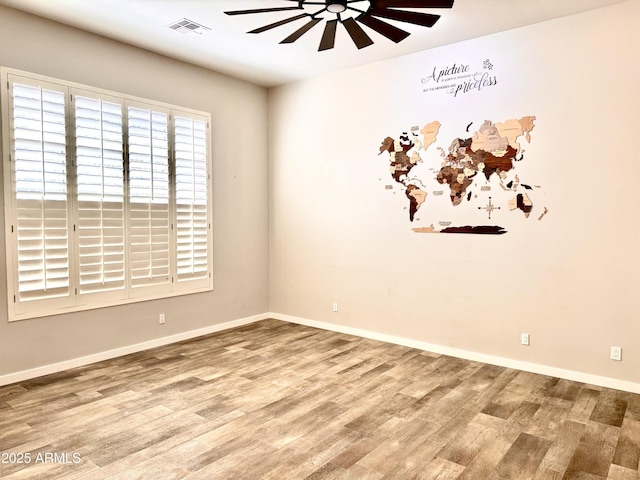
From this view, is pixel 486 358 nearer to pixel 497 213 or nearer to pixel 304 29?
pixel 497 213

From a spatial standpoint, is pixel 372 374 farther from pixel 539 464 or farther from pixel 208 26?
pixel 208 26

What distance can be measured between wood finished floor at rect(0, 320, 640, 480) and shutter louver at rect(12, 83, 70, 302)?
901 mm

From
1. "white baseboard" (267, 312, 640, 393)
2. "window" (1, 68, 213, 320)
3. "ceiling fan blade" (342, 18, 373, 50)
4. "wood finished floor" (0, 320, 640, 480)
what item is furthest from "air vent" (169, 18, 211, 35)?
"white baseboard" (267, 312, 640, 393)

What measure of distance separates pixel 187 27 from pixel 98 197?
5.99 ft

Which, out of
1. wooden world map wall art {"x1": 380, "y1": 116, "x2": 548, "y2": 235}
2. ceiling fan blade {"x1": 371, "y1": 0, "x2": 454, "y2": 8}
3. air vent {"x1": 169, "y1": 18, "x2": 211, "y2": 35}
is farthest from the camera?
wooden world map wall art {"x1": 380, "y1": 116, "x2": 548, "y2": 235}

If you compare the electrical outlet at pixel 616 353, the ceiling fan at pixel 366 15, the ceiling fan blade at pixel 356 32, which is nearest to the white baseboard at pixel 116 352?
the ceiling fan at pixel 366 15

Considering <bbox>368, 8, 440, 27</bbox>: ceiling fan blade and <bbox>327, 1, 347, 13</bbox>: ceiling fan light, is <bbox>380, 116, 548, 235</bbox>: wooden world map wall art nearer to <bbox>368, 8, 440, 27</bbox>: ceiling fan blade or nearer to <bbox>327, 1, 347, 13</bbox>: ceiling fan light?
<bbox>368, 8, 440, 27</bbox>: ceiling fan blade

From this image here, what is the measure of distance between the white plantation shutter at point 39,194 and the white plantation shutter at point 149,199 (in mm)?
658

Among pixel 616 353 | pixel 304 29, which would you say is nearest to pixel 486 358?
pixel 616 353

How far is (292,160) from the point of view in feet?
19.3

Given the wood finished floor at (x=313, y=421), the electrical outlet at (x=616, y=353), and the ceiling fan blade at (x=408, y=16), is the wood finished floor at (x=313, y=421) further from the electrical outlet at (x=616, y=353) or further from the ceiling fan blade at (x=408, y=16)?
the ceiling fan blade at (x=408, y=16)

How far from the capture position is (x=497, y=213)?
4.21 metres

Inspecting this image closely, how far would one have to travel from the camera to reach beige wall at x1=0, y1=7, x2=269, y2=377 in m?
3.82

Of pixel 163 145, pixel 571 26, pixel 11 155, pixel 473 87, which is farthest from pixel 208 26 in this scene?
pixel 571 26
